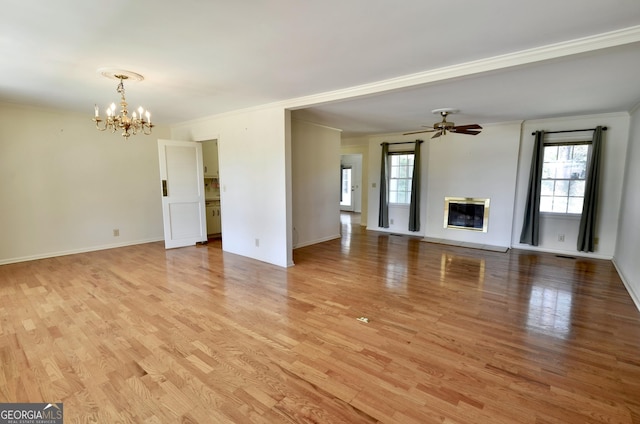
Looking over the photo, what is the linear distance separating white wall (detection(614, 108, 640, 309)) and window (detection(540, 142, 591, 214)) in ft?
1.89

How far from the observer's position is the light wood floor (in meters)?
1.82

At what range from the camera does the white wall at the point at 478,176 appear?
572 centimetres

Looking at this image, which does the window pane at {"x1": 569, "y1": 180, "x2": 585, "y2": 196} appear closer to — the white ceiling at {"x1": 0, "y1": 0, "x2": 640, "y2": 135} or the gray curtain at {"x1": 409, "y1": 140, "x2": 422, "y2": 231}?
the white ceiling at {"x1": 0, "y1": 0, "x2": 640, "y2": 135}

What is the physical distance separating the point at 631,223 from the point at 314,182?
4811 mm

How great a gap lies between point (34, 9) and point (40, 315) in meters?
2.74

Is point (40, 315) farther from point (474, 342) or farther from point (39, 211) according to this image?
point (474, 342)

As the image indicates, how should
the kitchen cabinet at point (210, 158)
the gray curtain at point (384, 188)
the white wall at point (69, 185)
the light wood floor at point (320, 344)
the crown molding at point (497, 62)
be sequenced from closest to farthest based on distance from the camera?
the light wood floor at point (320, 344), the crown molding at point (497, 62), the white wall at point (69, 185), the kitchen cabinet at point (210, 158), the gray curtain at point (384, 188)

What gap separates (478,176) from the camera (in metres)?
6.05

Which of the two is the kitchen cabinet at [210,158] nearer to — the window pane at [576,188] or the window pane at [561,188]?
the window pane at [561,188]

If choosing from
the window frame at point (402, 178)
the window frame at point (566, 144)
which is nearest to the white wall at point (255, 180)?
the window frame at point (402, 178)

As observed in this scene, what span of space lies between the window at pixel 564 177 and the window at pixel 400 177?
2593mm

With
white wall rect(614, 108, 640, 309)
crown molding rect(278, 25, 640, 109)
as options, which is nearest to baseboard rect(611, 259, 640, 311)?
white wall rect(614, 108, 640, 309)

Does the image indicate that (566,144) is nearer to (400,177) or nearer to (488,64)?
(400,177)

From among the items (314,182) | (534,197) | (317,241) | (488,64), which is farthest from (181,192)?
(534,197)
